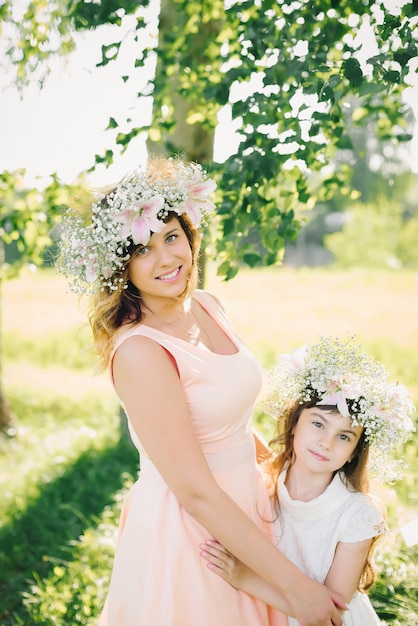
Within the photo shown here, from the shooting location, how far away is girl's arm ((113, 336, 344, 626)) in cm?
196

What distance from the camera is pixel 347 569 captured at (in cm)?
210

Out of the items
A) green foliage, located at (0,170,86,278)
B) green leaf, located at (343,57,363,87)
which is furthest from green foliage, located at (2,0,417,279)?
green foliage, located at (0,170,86,278)

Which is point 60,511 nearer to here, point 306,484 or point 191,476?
point 306,484

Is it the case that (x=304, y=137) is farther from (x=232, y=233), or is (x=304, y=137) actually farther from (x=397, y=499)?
(x=397, y=499)

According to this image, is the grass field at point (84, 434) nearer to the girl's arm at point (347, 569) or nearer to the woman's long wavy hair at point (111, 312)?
the woman's long wavy hair at point (111, 312)

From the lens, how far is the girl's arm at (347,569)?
210cm

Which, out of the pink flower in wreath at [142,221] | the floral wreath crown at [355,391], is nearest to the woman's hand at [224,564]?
the floral wreath crown at [355,391]

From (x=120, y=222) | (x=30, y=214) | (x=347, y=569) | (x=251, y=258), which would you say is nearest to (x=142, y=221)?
(x=120, y=222)

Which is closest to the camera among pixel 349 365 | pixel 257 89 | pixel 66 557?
pixel 349 365

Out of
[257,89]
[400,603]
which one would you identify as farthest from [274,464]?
[257,89]

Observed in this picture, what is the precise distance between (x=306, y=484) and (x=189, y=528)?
45 centimetres

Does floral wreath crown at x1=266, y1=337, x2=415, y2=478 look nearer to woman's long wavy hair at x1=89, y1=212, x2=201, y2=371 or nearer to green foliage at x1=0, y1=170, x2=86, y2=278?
woman's long wavy hair at x1=89, y1=212, x2=201, y2=371

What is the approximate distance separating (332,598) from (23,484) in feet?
10.8

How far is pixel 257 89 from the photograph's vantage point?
280 cm
